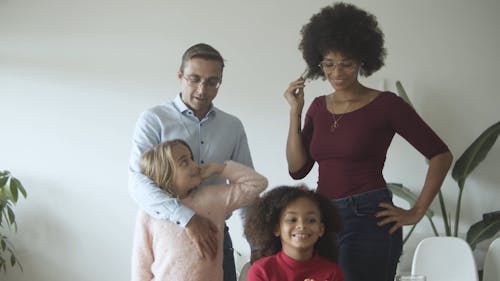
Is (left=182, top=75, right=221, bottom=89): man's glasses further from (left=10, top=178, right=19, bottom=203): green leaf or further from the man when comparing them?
(left=10, top=178, right=19, bottom=203): green leaf

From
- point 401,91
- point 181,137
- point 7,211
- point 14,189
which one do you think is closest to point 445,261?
point 401,91

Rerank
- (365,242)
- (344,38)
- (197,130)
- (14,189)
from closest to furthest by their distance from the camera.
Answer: (365,242) < (344,38) < (197,130) < (14,189)

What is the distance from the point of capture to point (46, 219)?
3.61 meters

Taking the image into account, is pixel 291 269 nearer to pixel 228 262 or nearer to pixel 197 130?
pixel 228 262

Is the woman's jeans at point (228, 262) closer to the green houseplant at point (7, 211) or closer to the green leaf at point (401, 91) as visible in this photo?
the green leaf at point (401, 91)

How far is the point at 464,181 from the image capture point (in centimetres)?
320

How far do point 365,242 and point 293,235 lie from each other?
0.74 feet

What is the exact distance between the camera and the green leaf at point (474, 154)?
313cm

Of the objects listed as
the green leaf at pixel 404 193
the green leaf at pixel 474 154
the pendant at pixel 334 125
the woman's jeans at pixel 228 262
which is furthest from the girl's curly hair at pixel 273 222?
the green leaf at pixel 474 154

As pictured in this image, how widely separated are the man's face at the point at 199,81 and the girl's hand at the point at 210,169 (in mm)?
207

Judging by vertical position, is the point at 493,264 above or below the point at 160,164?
below

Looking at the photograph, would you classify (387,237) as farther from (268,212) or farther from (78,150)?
(78,150)

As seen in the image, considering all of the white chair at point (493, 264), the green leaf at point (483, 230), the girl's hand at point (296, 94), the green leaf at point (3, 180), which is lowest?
the white chair at point (493, 264)

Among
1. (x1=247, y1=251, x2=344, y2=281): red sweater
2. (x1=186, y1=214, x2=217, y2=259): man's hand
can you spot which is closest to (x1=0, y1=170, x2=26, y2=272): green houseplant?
(x1=186, y1=214, x2=217, y2=259): man's hand
